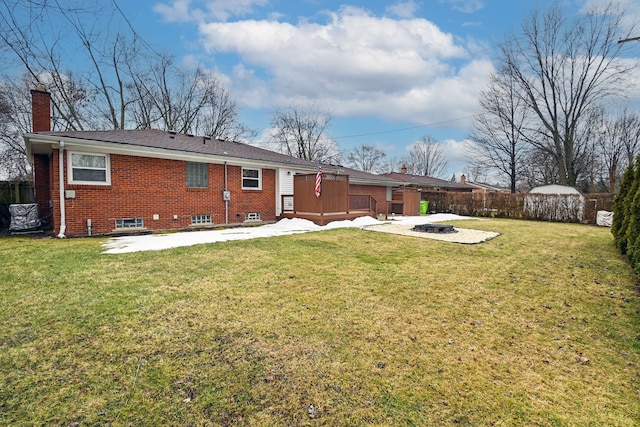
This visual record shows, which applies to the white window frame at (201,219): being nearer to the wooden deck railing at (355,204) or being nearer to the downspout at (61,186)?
the wooden deck railing at (355,204)

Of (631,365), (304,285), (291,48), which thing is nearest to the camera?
(631,365)

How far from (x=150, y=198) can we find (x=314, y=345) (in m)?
9.39

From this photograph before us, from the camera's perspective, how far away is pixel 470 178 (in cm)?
6231

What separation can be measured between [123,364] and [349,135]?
35.4 m

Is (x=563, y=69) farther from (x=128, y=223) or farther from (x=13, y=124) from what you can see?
(x=13, y=124)

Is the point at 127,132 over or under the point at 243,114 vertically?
under

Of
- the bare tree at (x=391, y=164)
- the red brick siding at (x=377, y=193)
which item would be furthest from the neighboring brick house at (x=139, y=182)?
the bare tree at (x=391, y=164)

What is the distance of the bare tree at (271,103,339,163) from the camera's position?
36.0 metres

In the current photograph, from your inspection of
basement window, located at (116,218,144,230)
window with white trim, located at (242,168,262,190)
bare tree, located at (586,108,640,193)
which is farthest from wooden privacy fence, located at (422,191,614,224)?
basement window, located at (116,218,144,230)

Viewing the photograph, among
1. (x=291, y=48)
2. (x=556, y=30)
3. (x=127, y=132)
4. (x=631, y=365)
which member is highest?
(x=556, y=30)

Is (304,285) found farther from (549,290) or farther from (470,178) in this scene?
(470,178)

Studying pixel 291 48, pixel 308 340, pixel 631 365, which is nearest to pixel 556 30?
pixel 291 48

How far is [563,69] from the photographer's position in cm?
2203

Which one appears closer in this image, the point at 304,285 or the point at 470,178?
the point at 304,285
